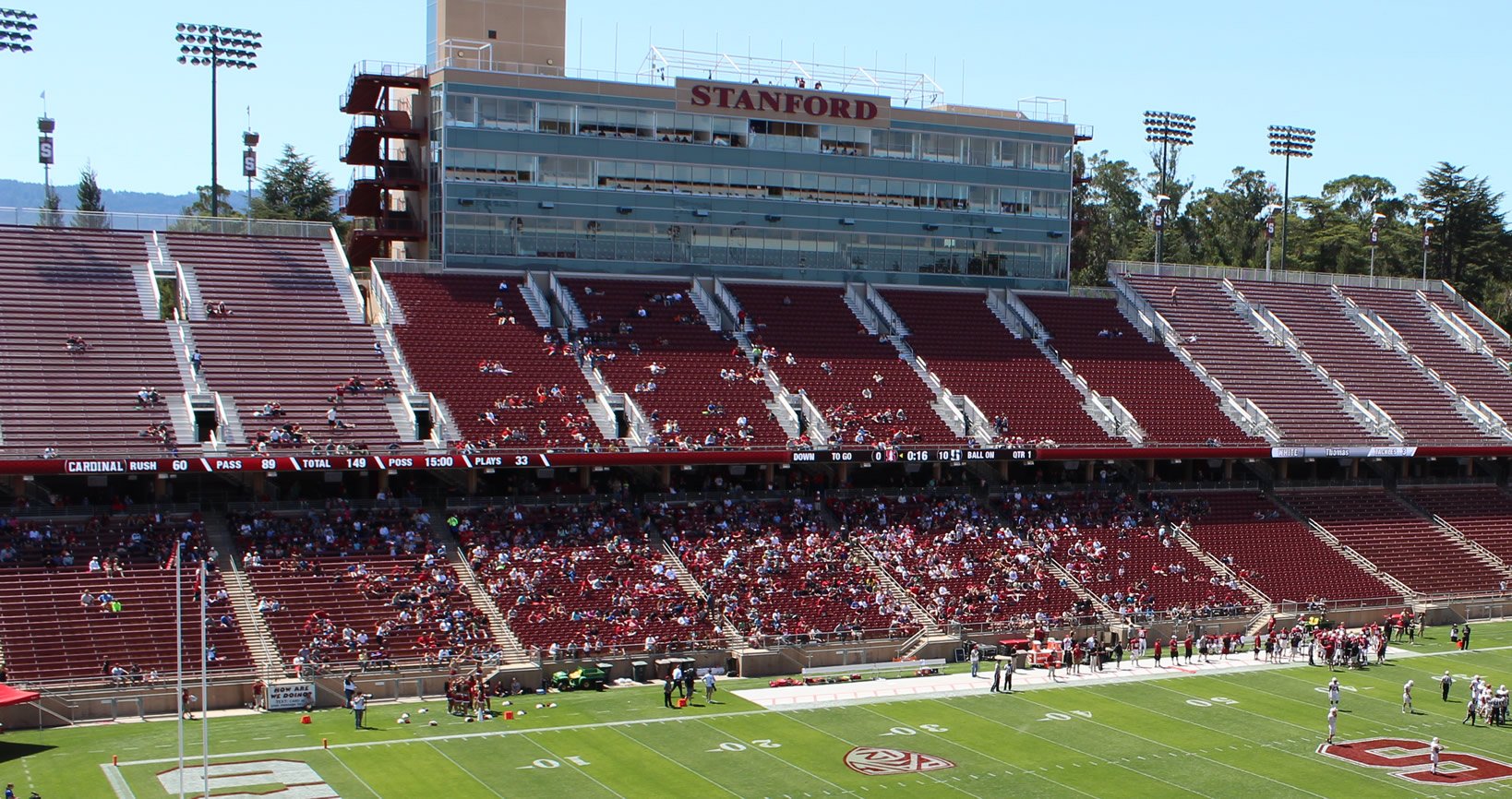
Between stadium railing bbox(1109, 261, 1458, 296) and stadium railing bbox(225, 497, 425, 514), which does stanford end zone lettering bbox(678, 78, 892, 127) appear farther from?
stadium railing bbox(225, 497, 425, 514)

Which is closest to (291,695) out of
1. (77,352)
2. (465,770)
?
(465,770)

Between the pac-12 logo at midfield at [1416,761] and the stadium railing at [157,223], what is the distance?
41.0 metres

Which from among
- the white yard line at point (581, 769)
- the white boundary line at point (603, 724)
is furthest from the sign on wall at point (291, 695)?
the white yard line at point (581, 769)

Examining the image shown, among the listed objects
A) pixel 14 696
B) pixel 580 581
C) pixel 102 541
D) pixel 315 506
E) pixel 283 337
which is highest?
pixel 283 337

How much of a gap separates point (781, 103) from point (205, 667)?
1479 inches

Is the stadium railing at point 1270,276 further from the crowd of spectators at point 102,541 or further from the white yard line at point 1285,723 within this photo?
the crowd of spectators at point 102,541

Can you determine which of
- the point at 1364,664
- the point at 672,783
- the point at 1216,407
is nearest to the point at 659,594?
the point at 672,783

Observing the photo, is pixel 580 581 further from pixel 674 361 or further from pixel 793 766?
pixel 793 766

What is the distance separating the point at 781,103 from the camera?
67312 mm

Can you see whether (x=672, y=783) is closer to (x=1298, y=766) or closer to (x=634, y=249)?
(x=1298, y=766)

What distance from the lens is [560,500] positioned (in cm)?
5391

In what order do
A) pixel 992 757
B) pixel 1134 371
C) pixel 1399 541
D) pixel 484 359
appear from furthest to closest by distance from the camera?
pixel 1134 371, pixel 1399 541, pixel 484 359, pixel 992 757

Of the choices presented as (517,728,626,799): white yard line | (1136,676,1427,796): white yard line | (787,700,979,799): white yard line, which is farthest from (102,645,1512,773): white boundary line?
(1136,676,1427,796): white yard line

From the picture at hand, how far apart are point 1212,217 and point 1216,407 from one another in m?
57.0
